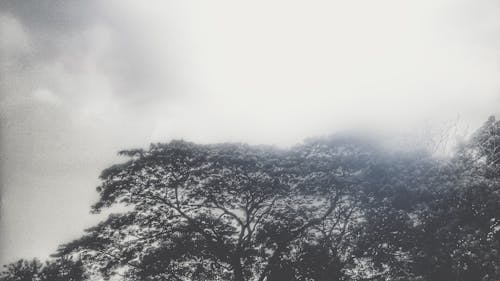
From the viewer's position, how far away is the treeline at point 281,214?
15.3 m

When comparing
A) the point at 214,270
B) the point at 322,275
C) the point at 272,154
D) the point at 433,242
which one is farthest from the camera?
the point at 214,270

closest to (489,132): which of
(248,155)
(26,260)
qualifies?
(248,155)

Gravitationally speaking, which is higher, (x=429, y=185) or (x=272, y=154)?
(x=272, y=154)

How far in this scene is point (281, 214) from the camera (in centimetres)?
1795

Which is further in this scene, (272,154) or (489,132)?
(489,132)

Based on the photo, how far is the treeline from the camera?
50.1 ft

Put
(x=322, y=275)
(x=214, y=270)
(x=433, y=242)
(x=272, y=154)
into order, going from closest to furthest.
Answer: (x=433, y=242), (x=322, y=275), (x=272, y=154), (x=214, y=270)

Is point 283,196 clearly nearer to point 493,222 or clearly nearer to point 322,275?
point 322,275

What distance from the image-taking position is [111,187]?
648 inches

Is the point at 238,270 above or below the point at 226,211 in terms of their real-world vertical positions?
below

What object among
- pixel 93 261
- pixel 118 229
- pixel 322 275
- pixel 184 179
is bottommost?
pixel 322 275

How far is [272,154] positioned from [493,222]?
968 cm

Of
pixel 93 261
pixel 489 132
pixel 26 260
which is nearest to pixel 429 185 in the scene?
pixel 489 132

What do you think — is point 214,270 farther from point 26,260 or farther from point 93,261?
point 26,260
